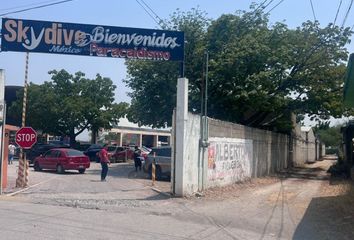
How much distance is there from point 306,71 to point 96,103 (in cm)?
2676

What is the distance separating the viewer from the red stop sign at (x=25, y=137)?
19328 mm

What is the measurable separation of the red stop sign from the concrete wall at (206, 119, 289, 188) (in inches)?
269

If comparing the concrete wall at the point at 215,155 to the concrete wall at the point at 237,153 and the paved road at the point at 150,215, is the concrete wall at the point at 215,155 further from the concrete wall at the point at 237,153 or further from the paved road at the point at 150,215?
the paved road at the point at 150,215

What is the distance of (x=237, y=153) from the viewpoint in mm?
24938

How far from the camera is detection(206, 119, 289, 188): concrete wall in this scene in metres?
21.0

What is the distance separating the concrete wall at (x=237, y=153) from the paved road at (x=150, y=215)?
153cm

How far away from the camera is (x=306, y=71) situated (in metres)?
34.1

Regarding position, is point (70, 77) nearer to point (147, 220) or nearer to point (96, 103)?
point (96, 103)

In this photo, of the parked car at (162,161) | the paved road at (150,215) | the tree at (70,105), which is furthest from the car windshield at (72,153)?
the tree at (70,105)

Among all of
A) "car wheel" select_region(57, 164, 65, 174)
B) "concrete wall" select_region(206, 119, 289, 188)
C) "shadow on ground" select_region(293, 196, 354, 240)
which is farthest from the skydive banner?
"car wheel" select_region(57, 164, 65, 174)

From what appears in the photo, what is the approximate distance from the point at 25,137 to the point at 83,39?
4.33 metres

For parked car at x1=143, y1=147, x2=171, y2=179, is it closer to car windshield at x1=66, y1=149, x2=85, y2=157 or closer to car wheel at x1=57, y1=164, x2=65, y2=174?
car windshield at x1=66, y1=149, x2=85, y2=157

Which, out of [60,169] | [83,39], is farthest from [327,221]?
[60,169]

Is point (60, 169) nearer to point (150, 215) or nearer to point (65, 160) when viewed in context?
point (65, 160)
